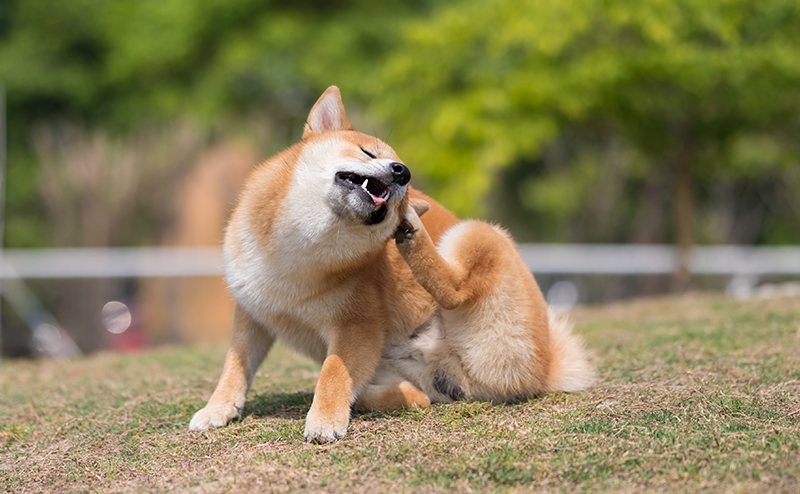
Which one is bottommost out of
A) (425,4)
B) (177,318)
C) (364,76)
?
(177,318)

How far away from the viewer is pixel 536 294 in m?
3.99

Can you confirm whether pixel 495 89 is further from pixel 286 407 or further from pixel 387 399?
pixel 387 399

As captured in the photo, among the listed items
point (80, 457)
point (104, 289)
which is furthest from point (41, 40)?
point (80, 457)

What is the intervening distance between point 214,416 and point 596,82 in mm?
8131

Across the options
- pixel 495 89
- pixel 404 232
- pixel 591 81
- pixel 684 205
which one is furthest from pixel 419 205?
pixel 684 205

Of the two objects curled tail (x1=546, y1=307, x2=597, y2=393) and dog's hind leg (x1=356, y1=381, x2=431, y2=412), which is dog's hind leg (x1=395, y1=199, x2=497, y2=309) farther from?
curled tail (x1=546, y1=307, x2=597, y2=393)

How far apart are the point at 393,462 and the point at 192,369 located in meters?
3.29

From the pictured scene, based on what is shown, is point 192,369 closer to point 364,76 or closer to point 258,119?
point 364,76

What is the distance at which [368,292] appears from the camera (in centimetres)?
372

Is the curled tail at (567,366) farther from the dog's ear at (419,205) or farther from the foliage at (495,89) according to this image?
the foliage at (495,89)

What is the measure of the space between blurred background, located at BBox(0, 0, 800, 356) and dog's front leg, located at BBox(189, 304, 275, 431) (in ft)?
12.0

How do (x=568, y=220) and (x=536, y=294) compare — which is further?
(x=568, y=220)

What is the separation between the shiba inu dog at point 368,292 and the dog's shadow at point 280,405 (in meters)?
0.23

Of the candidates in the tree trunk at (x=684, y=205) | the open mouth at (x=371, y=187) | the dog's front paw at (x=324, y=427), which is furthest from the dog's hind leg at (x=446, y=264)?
the tree trunk at (x=684, y=205)
